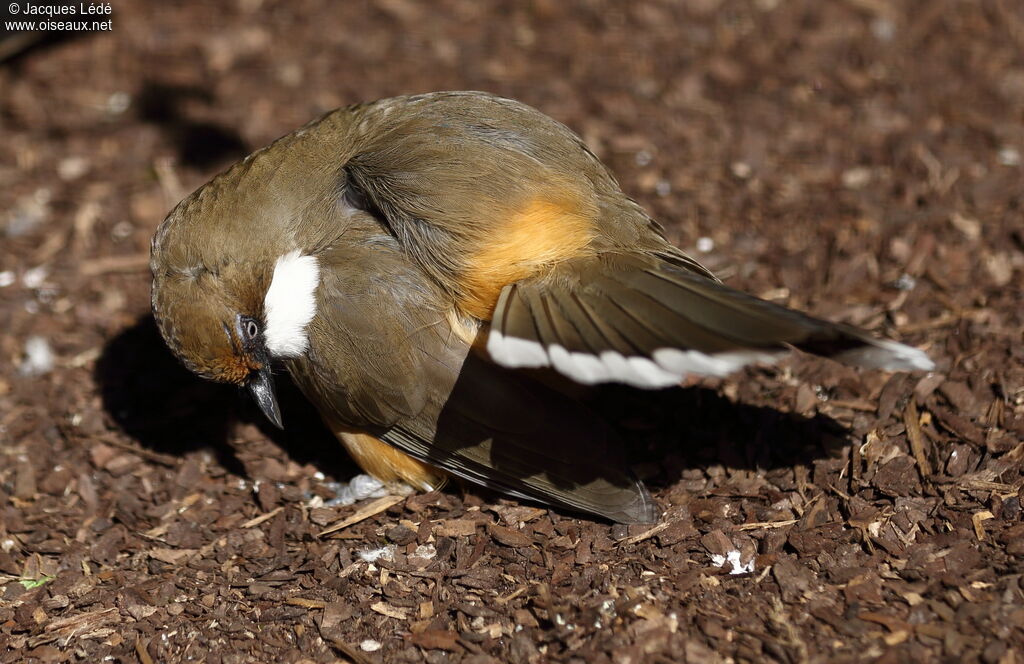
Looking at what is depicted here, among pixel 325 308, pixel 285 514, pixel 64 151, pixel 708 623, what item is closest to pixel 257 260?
pixel 325 308

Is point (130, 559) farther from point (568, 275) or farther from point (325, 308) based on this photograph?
point (568, 275)

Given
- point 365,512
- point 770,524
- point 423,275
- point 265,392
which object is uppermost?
point 423,275

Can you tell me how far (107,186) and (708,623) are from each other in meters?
5.49

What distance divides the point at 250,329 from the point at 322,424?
1.31 meters

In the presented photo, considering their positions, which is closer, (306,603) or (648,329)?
(648,329)

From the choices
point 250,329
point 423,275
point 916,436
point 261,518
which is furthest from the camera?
point 261,518

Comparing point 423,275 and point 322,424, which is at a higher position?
point 423,275

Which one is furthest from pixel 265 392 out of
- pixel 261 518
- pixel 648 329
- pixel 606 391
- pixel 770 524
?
pixel 770 524

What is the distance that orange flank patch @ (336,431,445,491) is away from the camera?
5.14 metres

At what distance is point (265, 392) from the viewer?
5.01m

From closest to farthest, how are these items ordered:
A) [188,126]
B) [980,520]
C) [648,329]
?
[648,329] → [980,520] → [188,126]

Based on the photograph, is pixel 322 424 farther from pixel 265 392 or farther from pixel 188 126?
pixel 188 126

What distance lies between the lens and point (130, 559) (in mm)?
5059

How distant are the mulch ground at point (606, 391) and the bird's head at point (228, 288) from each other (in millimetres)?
950
